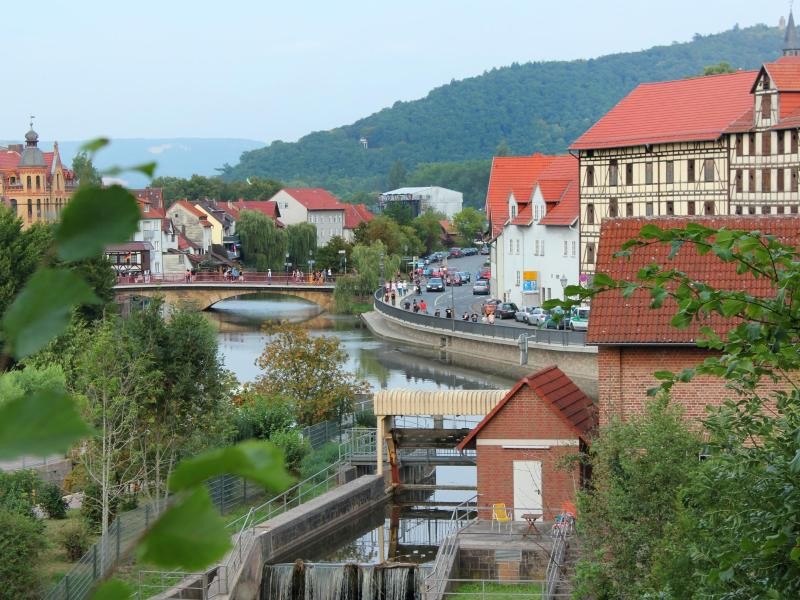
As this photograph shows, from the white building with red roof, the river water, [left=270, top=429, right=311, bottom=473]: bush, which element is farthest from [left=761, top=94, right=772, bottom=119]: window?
[left=270, top=429, right=311, bottom=473]: bush

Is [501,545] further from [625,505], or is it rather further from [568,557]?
[625,505]

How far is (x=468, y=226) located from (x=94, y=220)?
14455cm

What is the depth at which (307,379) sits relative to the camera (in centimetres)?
3228

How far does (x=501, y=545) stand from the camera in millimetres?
21203

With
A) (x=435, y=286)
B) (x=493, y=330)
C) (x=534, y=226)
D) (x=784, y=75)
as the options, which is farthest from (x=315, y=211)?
(x=784, y=75)

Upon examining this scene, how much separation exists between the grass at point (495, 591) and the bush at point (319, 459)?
8160 millimetres

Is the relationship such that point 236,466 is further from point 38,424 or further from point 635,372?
point 635,372

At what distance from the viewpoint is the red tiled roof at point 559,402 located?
2325 cm

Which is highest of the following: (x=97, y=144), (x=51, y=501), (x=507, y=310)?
(x=97, y=144)

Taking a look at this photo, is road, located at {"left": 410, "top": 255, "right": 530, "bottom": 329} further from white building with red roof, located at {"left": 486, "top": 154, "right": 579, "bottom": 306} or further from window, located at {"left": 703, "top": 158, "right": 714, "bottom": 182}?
window, located at {"left": 703, "top": 158, "right": 714, "bottom": 182}

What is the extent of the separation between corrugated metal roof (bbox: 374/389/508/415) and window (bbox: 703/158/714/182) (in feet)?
85.9

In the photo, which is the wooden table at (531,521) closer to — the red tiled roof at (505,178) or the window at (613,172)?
the window at (613,172)

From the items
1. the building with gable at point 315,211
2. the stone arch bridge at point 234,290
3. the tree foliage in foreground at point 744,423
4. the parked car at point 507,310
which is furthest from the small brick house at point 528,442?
the building with gable at point 315,211

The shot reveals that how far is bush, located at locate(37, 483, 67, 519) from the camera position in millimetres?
22234
